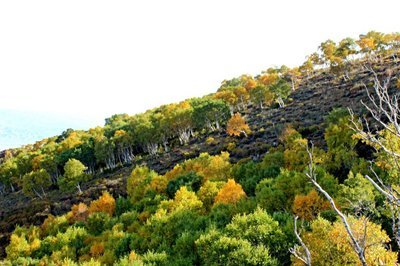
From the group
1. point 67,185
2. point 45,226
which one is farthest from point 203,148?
point 45,226

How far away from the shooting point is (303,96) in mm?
124188

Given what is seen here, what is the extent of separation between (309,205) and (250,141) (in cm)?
5232

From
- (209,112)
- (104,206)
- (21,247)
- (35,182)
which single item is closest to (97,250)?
(21,247)

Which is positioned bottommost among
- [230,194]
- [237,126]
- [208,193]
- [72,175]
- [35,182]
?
[35,182]

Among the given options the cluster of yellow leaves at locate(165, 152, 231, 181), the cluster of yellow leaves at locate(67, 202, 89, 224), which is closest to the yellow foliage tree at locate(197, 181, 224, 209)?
the cluster of yellow leaves at locate(165, 152, 231, 181)

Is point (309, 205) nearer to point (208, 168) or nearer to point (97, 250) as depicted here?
point (97, 250)

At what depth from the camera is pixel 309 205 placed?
4291 cm

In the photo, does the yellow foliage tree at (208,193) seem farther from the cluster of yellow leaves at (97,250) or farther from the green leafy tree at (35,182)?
the green leafy tree at (35,182)

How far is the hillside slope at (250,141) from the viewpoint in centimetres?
8188

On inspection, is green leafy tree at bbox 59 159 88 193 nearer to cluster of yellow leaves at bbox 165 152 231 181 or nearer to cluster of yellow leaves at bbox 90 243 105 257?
cluster of yellow leaves at bbox 165 152 231 181

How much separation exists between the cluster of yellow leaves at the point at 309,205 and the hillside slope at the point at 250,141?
2907 cm

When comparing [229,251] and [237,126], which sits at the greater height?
[237,126]

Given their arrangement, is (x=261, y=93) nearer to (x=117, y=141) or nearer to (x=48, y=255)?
(x=117, y=141)

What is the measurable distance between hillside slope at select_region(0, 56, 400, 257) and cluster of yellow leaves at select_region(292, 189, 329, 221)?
2907cm
